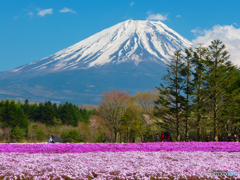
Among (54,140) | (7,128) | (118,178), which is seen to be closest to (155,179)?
(118,178)

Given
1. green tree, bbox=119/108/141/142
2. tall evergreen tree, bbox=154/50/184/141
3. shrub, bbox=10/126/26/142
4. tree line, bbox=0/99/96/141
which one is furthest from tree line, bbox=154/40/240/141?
tree line, bbox=0/99/96/141

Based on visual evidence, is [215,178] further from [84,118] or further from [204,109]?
[84,118]

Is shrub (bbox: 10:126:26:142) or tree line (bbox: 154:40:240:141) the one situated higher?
tree line (bbox: 154:40:240:141)

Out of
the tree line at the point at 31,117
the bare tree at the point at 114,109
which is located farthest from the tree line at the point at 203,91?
the tree line at the point at 31,117

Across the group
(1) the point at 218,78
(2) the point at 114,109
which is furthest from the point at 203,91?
(2) the point at 114,109

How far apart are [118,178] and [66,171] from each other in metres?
2.10

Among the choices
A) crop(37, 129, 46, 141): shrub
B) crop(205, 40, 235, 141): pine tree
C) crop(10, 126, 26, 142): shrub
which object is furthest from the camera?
crop(37, 129, 46, 141): shrub

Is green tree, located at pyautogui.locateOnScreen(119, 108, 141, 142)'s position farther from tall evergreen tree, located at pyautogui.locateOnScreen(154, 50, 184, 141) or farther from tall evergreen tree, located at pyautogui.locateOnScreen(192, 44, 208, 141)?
tall evergreen tree, located at pyautogui.locateOnScreen(192, 44, 208, 141)

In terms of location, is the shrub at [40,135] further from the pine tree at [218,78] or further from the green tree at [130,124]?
the pine tree at [218,78]

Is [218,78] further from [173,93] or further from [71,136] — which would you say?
[71,136]

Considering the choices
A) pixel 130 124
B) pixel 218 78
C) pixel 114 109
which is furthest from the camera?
pixel 114 109

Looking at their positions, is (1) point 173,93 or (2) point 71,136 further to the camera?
(2) point 71,136

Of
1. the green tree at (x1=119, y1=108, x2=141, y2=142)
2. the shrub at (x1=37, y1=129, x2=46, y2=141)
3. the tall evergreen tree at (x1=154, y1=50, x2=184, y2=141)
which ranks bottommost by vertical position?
the shrub at (x1=37, y1=129, x2=46, y2=141)

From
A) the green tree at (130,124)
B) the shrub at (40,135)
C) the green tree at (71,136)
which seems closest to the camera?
the green tree at (130,124)
